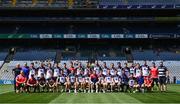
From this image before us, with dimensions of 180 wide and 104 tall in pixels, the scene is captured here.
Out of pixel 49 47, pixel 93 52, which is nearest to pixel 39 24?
pixel 49 47

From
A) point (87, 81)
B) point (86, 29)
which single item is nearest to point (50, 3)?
point (86, 29)

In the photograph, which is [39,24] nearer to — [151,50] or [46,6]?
[46,6]

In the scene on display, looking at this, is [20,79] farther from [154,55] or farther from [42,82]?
[154,55]

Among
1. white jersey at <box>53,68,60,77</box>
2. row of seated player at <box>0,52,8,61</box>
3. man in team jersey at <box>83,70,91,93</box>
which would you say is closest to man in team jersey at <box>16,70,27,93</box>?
white jersey at <box>53,68,60,77</box>

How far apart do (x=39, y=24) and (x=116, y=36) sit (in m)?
9.34

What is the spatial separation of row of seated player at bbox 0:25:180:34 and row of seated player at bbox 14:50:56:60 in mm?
2301

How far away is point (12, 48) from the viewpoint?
5369 centimetres

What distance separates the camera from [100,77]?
85.9 ft

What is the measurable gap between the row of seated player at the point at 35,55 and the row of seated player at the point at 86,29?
2.30m

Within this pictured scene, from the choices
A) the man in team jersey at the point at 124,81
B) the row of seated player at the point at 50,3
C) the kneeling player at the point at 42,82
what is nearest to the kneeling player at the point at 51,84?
the kneeling player at the point at 42,82

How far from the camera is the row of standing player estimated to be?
85.8ft

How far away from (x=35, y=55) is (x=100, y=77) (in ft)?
86.6

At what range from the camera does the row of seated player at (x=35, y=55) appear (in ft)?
167

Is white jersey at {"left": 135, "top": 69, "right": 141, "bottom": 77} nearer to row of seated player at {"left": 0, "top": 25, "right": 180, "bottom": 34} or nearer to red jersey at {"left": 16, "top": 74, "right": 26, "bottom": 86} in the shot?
red jersey at {"left": 16, "top": 74, "right": 26, "bottom": 86}
